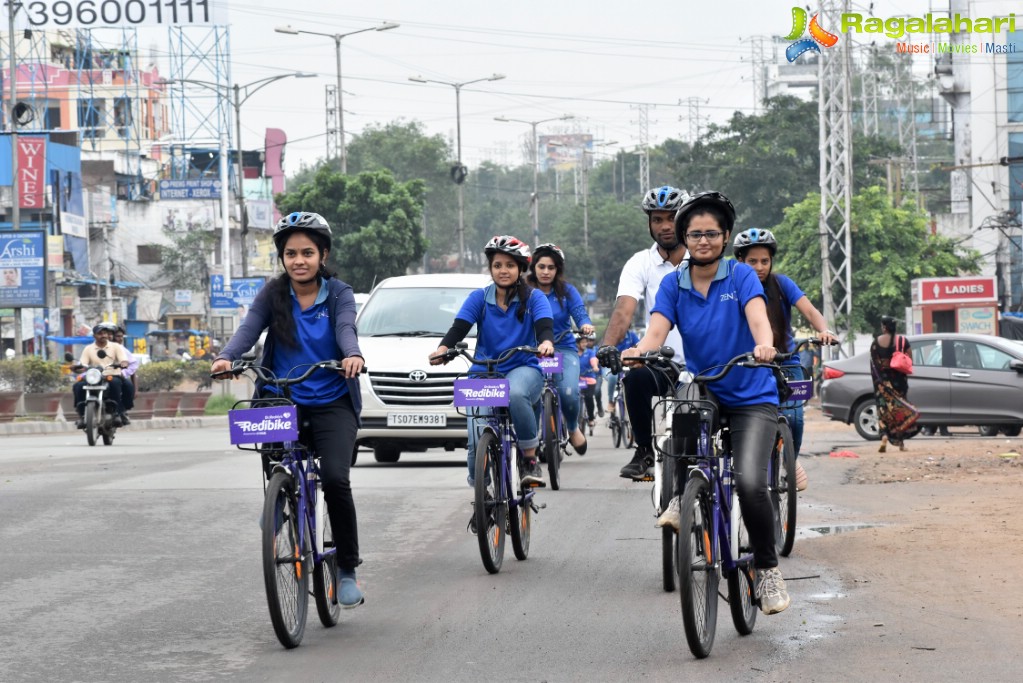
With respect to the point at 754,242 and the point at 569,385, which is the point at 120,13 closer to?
the point at 569,385

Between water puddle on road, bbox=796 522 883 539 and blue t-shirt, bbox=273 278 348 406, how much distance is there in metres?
4.26

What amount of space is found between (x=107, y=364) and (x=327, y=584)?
15881 millimetres

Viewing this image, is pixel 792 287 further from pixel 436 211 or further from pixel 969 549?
pixel 436 211

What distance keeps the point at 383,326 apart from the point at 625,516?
16.7ft

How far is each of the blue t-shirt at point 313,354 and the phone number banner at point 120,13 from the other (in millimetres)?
60057

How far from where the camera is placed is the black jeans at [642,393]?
8719 mm

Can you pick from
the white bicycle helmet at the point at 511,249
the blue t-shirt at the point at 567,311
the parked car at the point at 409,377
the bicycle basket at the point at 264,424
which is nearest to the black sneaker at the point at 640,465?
the white bicycle helmet at the point at 511,249

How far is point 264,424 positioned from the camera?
22.0ft

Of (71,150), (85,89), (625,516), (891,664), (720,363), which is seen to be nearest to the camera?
(891,664)

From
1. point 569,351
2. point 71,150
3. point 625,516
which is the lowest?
point 625,516

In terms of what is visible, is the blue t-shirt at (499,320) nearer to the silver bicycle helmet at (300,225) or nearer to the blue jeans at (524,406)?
the blue jeans at (524,406)

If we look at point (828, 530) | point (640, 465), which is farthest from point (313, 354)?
point (828, 530)

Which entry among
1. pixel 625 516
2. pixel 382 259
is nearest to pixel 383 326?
pixel 625 516

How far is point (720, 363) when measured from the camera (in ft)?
22.8
